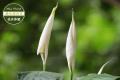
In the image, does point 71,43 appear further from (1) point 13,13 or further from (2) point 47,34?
(1) point 13,13

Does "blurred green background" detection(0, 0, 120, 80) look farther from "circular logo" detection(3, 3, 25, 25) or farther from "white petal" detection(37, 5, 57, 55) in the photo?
"white petal" detection(37, 5, 57, 55)

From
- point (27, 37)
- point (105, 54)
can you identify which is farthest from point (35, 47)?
point (105, 54)

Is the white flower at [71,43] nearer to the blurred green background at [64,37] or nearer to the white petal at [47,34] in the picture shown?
the white petal at [47,34]

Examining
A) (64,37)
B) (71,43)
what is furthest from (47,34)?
(64,37)

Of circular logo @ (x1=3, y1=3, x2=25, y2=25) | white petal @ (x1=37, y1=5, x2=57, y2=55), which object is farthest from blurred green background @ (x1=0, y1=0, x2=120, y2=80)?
white petal @ (x1=37, y1=5, x2=57, y2=55)

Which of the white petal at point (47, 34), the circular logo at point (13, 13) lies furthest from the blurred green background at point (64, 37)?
the white petal at point (47, 34)
